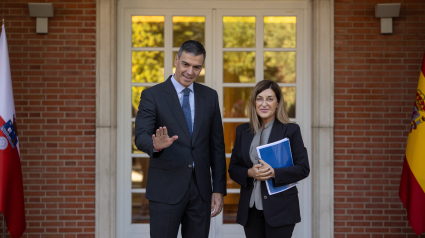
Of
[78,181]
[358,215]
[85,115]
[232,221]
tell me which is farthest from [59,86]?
[358,215]

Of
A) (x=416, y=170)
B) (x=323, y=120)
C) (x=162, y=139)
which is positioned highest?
(x=323, y=120)

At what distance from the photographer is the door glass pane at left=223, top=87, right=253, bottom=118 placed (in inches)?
164

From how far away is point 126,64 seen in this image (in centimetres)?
407

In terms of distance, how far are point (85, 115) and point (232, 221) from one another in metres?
1.96

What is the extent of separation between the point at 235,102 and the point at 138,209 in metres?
1.61

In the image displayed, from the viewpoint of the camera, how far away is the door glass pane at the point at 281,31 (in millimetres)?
4102

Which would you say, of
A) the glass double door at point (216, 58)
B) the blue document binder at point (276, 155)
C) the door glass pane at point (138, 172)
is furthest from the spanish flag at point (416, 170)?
the door glass pane at point (138, 172)

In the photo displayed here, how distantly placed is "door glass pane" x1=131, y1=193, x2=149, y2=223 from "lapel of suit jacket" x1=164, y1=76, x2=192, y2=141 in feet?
6.40

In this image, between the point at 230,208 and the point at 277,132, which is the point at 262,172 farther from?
the point at 230,208

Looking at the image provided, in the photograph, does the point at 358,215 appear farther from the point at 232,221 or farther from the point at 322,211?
the point at 232,221

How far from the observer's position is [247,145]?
2.63m

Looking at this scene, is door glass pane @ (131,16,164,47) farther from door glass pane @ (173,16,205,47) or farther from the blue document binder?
the blue document binder

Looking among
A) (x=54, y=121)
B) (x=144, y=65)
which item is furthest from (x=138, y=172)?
(x=144, y=65)

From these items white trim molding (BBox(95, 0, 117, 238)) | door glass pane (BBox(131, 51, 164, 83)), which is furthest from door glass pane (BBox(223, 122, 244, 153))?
white trim molding (BBox(95, 0, 117, 238))
